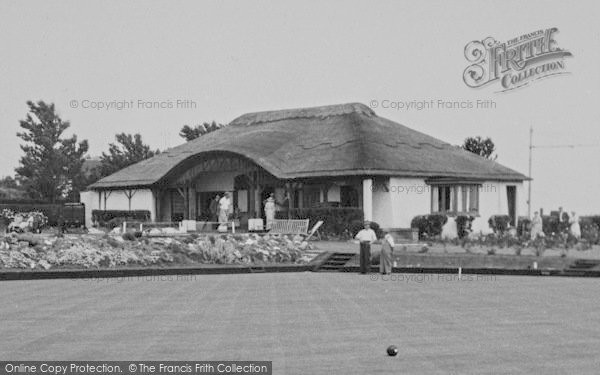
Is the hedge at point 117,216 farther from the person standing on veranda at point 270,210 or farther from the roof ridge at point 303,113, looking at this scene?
the roof ridge at point 303,113

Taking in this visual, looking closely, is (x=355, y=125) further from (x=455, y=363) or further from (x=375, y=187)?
(x=455, y=363)

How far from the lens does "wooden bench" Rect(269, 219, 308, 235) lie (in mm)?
41531

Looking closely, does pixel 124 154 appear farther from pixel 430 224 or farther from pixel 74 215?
pixel 430 224

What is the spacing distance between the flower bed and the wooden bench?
311 inches

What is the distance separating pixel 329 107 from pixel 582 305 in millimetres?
39034

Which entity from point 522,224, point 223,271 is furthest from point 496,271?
point 522,224

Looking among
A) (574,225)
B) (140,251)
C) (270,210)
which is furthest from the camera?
(270,210)

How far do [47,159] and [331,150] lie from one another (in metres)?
25.8

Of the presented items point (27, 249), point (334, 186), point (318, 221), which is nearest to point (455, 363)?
point (27, 249)

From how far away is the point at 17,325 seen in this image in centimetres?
1551

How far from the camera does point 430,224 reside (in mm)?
45250

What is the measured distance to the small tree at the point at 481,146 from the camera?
66375 mm

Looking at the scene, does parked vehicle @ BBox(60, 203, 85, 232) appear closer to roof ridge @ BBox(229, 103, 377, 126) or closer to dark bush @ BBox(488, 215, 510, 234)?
roof ridge @ BBox(229, 103, 377, 126)

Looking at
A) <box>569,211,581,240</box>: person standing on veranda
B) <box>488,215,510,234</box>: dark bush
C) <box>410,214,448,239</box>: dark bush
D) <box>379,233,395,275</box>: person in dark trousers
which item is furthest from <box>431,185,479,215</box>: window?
<box>379,233,395,275</box>: person in dark trousers
